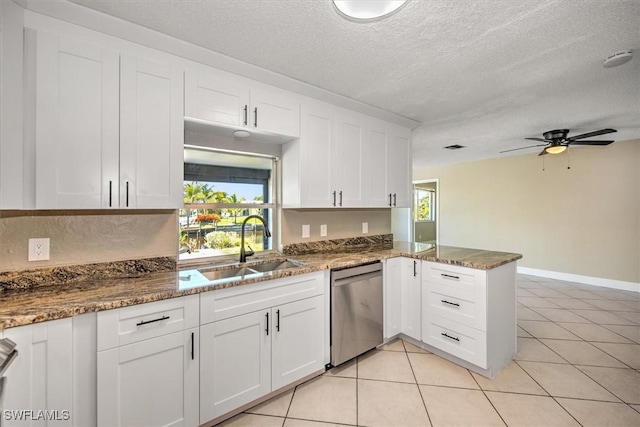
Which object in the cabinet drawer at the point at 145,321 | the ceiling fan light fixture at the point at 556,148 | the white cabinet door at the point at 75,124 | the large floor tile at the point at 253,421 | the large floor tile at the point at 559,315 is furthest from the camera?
the ceiling fan light fixture at the point at 556,148

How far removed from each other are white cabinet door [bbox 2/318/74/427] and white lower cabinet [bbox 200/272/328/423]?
1.94 feet

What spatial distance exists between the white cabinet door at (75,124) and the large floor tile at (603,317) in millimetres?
5070

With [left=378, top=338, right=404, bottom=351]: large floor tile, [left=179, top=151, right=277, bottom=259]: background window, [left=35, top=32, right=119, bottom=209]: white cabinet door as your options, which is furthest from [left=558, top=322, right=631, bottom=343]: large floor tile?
[left=35, top=32, right=119, bottom=209]: white cabinet door

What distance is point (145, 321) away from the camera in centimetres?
142

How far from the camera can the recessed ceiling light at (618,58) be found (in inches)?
72.9

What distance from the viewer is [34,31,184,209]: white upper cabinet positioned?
1.45 meters

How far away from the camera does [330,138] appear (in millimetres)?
2617

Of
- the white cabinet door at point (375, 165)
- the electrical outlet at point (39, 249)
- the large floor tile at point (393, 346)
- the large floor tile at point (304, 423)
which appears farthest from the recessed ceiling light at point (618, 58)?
the electrical outlet at point (39, 249)

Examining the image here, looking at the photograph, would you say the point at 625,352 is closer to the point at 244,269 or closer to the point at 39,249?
the point at 244,269

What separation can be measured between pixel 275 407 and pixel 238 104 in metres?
2.21

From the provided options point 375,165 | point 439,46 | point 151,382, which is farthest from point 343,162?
point 151,382

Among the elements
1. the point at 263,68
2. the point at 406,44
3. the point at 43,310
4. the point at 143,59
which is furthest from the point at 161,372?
the point at 406,44

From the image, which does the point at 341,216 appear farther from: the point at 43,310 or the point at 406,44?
the point at 43,310

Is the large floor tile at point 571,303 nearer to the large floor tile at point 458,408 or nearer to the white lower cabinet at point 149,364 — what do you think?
the large floor tile at point 458,408
